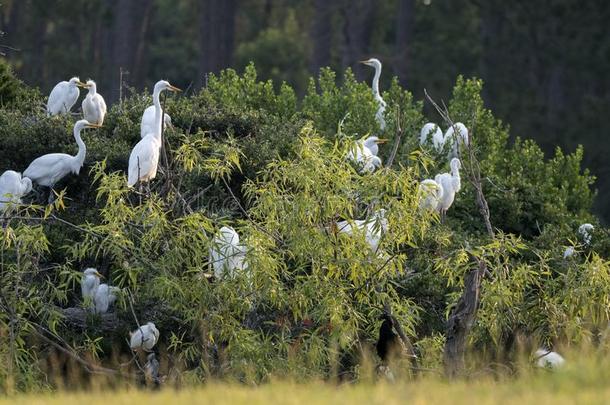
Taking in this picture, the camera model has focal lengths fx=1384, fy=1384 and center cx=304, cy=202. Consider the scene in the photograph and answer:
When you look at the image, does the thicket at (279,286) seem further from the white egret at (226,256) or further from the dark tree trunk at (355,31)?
the dark tree trunk at (355,31)

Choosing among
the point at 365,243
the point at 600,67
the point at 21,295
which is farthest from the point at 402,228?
the point at 600,67

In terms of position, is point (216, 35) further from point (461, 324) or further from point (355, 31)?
point (461, 324)

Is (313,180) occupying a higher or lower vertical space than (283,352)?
higher

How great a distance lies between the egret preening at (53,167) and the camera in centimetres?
1477

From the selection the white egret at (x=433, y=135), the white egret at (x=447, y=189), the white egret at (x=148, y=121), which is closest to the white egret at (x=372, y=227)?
the white egret at (x=447, y=189)

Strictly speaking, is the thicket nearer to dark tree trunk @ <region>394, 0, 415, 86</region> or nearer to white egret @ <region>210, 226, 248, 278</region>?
white egret @ <region>210, 226, 248, 278</region>

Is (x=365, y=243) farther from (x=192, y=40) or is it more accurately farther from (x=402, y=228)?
(x=192, y=40)

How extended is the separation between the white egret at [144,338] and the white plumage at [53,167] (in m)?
3.69

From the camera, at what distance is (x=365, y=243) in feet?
34.5

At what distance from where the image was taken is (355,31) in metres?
37.8

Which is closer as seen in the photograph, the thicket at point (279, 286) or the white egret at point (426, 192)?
the thicket at point (279, 286)

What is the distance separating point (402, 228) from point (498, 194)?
6.77m

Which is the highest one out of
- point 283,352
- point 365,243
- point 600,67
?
point 600,67

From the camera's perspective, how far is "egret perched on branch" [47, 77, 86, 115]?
1877 centimetres
